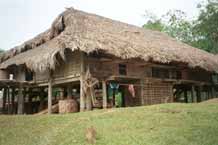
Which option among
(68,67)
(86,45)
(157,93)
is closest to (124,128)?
(86,45)

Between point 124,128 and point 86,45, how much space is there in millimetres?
5200

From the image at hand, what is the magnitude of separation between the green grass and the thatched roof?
3.51 meters

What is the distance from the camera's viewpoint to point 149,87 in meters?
16.5

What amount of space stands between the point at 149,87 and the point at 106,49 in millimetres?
4539

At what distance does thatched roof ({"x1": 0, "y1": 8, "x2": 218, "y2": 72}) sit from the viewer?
13164 millimetres

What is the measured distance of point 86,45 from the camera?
12.7m

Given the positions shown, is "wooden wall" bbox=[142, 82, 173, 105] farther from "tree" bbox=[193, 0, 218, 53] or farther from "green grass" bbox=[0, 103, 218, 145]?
"tree" bbox=[193, 0, 218, 53]

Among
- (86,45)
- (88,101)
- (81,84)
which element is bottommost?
(88,101)

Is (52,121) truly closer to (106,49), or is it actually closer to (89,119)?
(89,119)

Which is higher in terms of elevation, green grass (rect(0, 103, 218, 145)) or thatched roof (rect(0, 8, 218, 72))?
thatched roof (rect(0, 8, 218, 72))

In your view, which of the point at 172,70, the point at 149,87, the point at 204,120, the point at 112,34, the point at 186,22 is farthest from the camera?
the point at 186,22

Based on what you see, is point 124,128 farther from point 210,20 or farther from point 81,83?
point 210,20

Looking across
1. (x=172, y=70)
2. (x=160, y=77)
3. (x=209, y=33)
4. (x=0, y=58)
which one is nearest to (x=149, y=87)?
(x=160, y=77)

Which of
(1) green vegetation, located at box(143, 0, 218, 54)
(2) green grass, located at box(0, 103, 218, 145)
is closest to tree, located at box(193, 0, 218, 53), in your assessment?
(1) green vegetation, located at box(143, 0, 218, 54)
